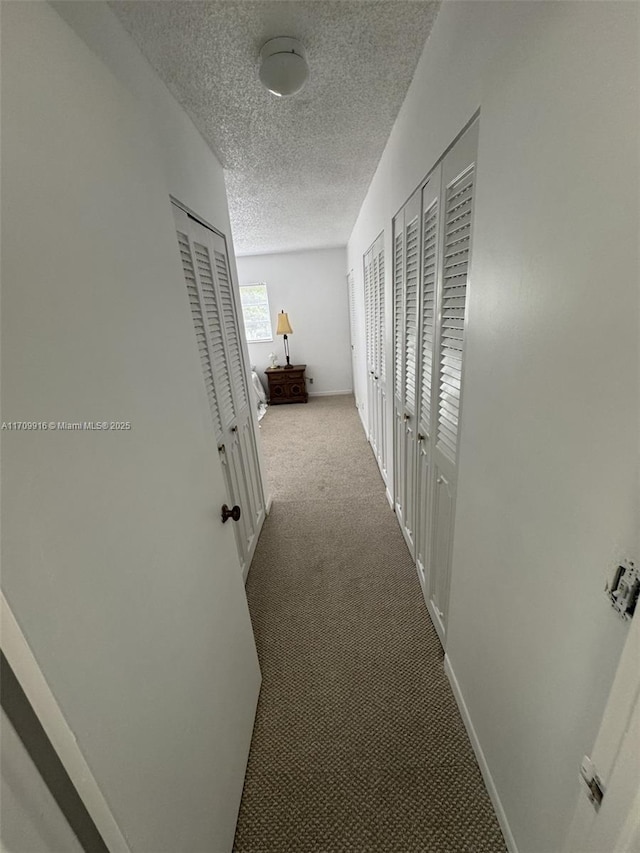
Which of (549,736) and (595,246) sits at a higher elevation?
(595,246)

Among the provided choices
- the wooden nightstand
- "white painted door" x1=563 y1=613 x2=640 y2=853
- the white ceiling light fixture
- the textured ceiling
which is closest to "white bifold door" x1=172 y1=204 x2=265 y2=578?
the textured ceiling

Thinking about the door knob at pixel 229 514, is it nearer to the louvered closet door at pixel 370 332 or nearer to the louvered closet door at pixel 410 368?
the louvered closet door at pixel 410 368

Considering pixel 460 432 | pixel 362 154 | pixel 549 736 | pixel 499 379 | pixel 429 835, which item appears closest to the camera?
pixel 549 736

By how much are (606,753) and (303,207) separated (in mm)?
3613

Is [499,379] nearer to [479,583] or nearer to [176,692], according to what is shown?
[479,583]

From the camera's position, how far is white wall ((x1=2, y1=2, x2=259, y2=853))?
1.57ft

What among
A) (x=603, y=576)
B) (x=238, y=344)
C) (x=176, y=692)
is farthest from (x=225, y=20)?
(x=176, y=692)

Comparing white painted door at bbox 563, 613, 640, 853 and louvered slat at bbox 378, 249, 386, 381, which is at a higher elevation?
louvered slat at bbox 378, 249, 386, 381

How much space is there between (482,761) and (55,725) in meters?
1.32

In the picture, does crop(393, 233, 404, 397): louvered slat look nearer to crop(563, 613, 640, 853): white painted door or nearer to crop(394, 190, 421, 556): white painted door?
crop(394, 190, 421, 556): white painted door

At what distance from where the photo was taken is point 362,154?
2092 mm

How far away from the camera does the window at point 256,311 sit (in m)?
5.62

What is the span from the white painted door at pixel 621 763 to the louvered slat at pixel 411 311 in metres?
1.41

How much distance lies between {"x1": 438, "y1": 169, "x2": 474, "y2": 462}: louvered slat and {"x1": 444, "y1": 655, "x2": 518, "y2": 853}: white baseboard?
0.93 meters
